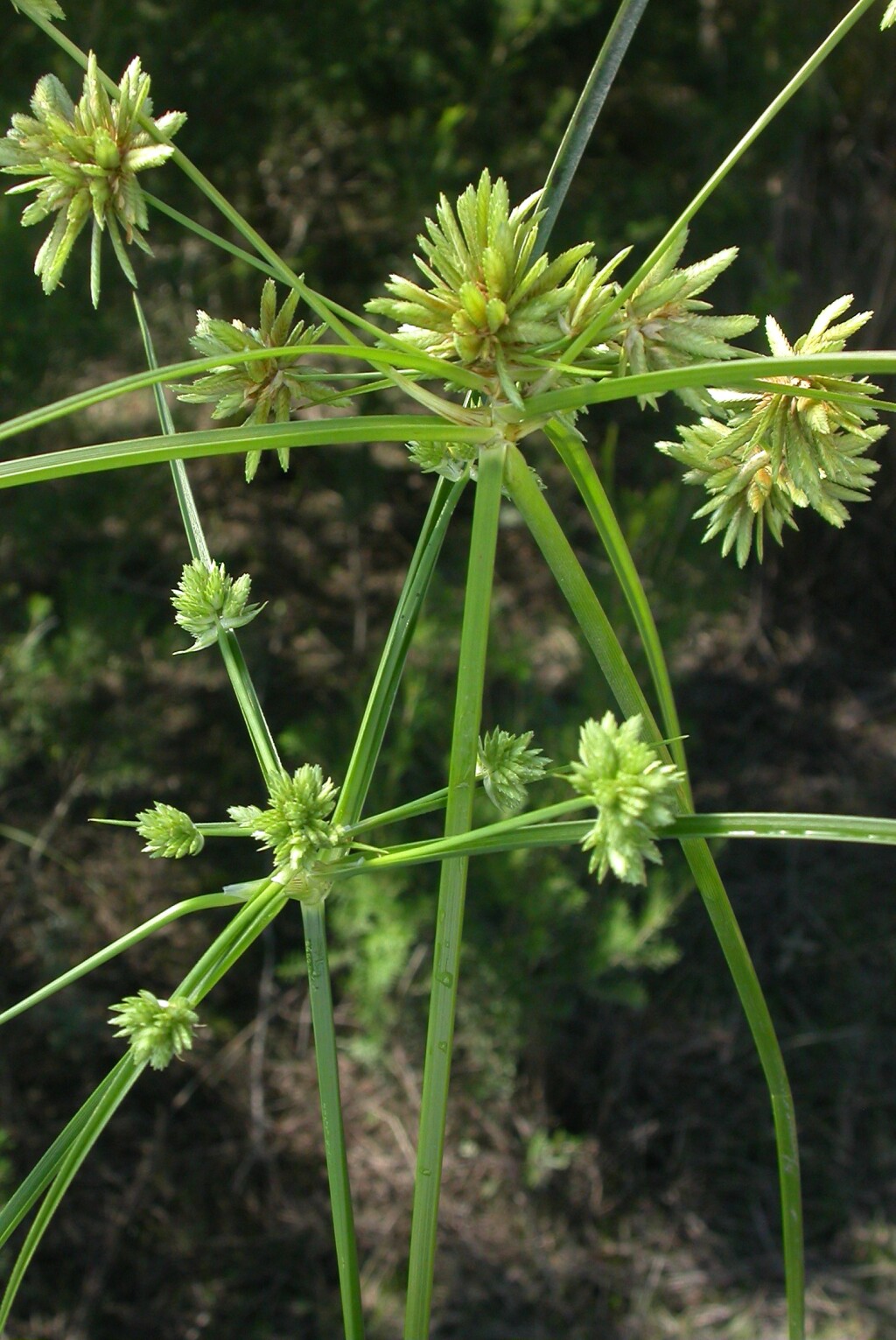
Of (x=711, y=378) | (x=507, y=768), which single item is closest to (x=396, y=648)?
(x=507, y=768)

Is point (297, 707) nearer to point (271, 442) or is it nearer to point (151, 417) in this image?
point (151, 417)

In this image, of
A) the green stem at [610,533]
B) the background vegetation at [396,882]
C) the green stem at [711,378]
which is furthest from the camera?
the background vegetation at [396,882]

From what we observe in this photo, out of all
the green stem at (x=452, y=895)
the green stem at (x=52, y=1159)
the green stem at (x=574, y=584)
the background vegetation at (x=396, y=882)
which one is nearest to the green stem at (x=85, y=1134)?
the green stem at (x=52, y=1159)

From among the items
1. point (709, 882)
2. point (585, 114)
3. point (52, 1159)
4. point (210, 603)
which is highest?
point (585, 114)

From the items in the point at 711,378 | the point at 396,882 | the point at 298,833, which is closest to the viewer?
the point at 711,378

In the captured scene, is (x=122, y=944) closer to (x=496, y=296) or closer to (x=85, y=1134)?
(x=85, y=1134)

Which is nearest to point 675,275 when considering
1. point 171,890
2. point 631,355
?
point 631,355

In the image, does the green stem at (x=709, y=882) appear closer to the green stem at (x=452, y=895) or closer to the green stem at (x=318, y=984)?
the green stem at (x=452, y=895)
